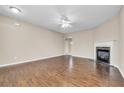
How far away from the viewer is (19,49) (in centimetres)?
529

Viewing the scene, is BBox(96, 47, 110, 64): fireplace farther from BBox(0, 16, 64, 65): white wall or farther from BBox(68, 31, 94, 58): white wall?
BBox(0, 16, 64, 65): white wall

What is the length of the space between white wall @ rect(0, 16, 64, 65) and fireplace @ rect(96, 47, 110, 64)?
409 centimetres

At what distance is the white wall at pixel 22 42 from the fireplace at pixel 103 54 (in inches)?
161

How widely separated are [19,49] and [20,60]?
26.2 inches

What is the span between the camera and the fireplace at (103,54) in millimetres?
5094

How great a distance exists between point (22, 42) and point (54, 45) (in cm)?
373

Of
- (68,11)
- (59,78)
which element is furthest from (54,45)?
(59,78)

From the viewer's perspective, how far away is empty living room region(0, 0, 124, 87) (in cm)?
321

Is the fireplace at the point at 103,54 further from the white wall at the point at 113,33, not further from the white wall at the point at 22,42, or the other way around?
the white wall at the point at 22,42

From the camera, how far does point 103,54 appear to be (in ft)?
18.0

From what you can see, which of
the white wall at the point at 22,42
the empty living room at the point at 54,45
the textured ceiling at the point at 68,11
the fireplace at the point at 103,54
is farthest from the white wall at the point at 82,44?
the textured ceiling at the point at 68,11

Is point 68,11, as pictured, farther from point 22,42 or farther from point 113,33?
point 22,42
